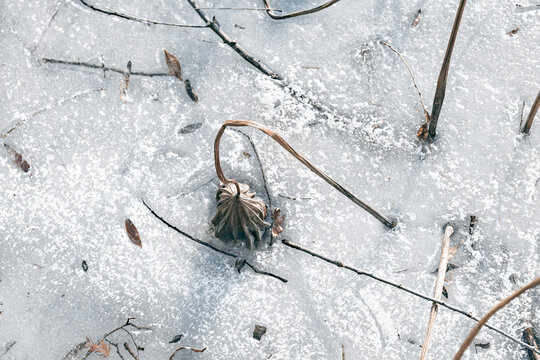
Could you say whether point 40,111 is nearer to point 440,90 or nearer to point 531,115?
point 440,90

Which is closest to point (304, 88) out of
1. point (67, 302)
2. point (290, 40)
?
point (290, 40)

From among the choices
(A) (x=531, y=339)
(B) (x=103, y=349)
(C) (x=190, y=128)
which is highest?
(C) (x=190, y=128)

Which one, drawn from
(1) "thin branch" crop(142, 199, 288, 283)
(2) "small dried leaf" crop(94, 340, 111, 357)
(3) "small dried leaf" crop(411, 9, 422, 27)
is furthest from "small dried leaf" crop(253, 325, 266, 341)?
(3) "small dried leaf" crop(411, 9, 422, 27)

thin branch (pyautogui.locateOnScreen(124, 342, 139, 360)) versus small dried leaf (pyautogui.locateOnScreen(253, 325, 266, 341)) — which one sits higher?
small dried leaf (pyautogui.locateOnScreen(253, 325, 266, 341))

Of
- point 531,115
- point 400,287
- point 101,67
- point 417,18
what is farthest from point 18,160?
point 531,115

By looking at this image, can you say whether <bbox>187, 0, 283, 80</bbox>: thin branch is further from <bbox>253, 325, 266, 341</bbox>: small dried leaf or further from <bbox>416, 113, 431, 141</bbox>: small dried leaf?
<bbox>253, 325, 266, 341</bbox>: small dried leaf
